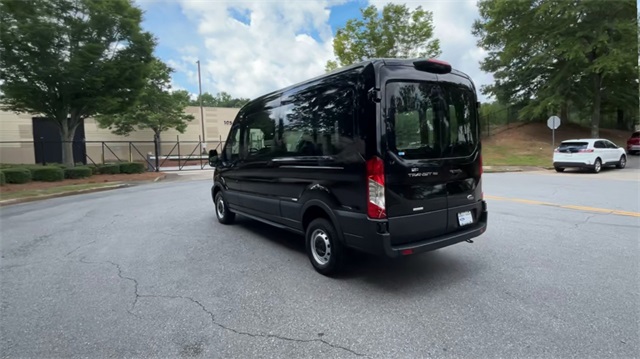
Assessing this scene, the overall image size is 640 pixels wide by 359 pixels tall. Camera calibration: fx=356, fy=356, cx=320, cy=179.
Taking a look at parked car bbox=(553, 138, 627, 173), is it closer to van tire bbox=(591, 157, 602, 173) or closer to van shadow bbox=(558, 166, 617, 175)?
van tire bbox=(591, 157, 602, 173)

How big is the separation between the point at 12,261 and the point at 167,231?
216cm

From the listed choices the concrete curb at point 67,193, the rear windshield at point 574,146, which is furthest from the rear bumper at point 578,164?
the concrete curb at point 67,193

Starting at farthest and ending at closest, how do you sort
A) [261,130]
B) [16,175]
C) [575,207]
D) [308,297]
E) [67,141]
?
[67,141]
[16,175]
[575,207]
[261,130]
[308,297]

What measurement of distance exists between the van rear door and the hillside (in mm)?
19650

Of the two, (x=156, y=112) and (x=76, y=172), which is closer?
(x=76, y=172)

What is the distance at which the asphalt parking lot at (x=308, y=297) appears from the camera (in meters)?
2.79

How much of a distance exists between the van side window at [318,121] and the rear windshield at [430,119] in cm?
46

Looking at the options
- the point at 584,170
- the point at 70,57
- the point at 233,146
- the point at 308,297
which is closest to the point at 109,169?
the point at 70,57

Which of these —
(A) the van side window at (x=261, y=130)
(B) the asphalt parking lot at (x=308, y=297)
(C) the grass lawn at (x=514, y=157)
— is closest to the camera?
(B) the asphalt parking lot at (x=308, y=297)

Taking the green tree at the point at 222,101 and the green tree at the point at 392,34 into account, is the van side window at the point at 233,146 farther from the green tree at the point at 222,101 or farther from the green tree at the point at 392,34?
the green tree at the point at 222,101

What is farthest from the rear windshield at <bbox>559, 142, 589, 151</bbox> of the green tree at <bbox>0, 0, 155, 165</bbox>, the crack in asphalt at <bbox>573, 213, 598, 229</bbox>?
the green tree at <bbox>0, 0, 155, 165</bbox>

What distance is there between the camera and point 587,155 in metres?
16.4

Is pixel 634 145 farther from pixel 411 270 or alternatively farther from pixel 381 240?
pixel 381 240

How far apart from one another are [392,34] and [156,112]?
68.0ft
